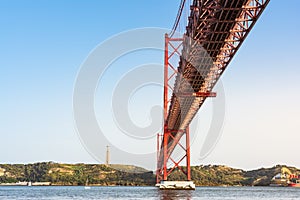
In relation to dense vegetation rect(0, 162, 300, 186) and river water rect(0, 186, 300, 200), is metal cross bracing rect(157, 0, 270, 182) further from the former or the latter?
dense vegetation rect(0, 162, 300, 186)

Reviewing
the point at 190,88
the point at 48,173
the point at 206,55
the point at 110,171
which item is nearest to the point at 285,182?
the point at 110,171

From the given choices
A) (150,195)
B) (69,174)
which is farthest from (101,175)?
(150,195)

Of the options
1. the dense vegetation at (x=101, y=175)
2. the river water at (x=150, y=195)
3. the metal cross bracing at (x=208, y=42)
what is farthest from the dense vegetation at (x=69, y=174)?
the metal cross bracing at (x=208, y=42)

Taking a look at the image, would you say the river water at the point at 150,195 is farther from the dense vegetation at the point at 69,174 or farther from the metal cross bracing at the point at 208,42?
the dense vegetation at the point at 69,174

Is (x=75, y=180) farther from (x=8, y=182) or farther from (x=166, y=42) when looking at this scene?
(x=166, y=42)

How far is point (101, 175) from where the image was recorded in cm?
15588

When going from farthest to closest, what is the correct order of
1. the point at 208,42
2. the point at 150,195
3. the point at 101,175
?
1. the point at 101,175
2. the point at 150,195
3. the point at 208,42

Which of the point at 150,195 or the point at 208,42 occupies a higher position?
the point at 208,42

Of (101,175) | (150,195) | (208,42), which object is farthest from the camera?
(101,175)

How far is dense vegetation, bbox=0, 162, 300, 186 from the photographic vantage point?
145 metres

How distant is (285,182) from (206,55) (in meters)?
124

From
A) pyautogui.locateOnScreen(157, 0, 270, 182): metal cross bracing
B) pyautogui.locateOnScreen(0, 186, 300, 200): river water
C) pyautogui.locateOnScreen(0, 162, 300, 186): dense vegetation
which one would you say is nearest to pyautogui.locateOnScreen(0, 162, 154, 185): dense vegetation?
pyautogui.locateOnScreen(0, 162, 300, 186): dense vegetation

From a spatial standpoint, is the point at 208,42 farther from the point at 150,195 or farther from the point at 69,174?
the point at 69,174

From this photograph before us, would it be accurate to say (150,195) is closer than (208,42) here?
No
